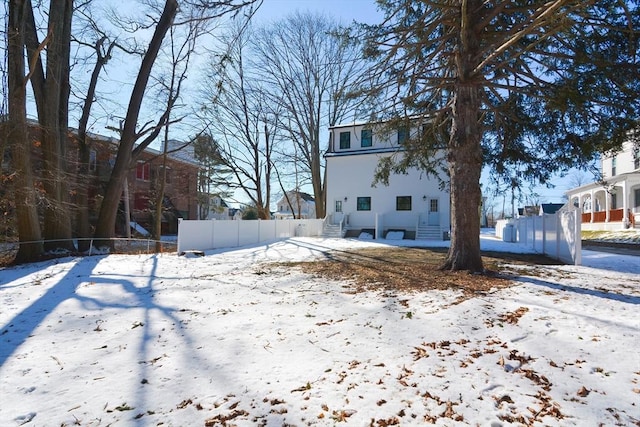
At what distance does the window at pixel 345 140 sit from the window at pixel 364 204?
3817 mm

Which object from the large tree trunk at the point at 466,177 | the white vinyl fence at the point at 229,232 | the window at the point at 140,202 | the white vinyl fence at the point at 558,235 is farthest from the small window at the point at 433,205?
the window at the point at 140,202

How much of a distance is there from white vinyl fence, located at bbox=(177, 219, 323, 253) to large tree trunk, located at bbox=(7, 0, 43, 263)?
4284 mm

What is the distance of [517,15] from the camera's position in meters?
8.49

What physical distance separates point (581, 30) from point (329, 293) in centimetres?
720

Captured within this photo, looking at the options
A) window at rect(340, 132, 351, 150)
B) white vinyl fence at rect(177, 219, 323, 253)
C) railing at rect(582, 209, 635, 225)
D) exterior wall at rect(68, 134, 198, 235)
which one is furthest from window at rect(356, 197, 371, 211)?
railing at rect(582, 209, 635, 225)

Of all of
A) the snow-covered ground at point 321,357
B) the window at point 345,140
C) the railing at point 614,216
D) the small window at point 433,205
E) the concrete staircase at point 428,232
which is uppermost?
the window at point 345,140

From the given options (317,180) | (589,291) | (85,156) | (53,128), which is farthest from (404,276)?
(317,180)

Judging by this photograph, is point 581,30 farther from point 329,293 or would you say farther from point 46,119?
point 46,119

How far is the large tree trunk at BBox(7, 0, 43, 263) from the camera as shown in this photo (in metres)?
9.95

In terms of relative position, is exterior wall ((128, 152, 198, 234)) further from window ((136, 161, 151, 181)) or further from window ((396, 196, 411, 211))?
window ((396, 196, 411, 211))

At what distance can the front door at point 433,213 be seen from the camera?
21578 millimetres

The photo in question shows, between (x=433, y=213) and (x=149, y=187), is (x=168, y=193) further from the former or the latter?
(x=433, y=213)

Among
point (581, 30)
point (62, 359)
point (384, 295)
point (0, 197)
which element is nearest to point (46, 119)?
point (0, 197)

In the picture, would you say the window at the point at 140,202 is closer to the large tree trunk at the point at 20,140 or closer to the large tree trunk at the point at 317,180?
the large tree trunk at the point at 317,180
